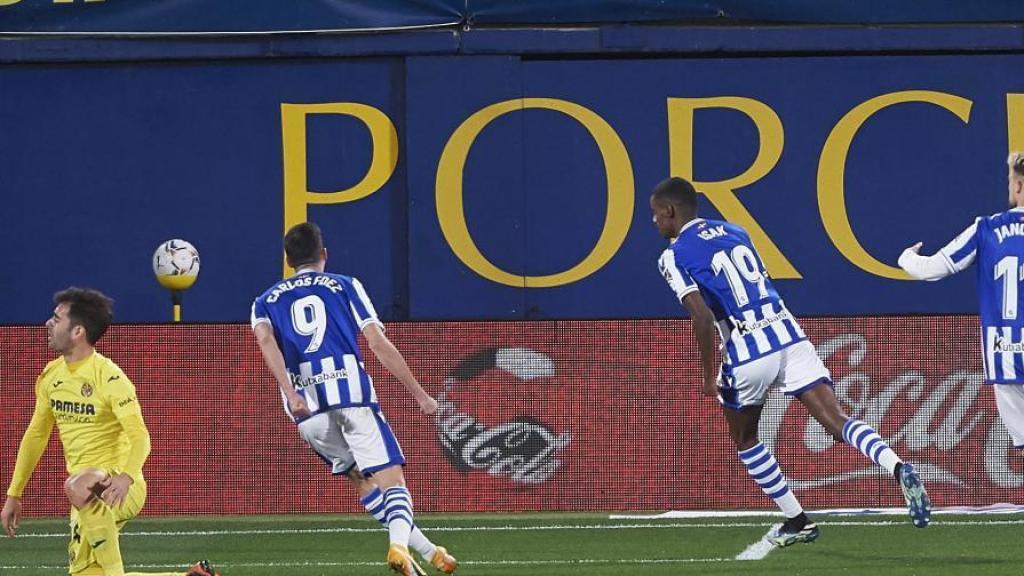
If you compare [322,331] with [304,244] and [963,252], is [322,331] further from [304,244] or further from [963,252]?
[963,252]

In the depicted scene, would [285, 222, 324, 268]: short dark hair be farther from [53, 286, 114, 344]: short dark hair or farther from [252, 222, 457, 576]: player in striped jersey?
[53, 286, 114, 344]: short dark hair

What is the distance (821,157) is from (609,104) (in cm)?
177

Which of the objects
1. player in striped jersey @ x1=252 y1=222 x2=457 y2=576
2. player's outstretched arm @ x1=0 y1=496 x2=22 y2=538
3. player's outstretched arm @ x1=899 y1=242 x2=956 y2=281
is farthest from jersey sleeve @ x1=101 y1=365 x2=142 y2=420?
player's outstretched arm @ x1=899 y1=242 x2=956 y2=281

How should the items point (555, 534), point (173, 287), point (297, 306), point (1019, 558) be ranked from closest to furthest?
point (297, 306) → point (1019, 558) → point (555, 534) → point (173, 287)

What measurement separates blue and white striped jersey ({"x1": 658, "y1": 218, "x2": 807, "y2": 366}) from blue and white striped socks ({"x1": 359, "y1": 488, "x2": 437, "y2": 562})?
A: 5.70 feet

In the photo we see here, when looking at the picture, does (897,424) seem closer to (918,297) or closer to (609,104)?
(918,297)

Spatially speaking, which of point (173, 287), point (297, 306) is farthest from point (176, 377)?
point (297, 306)

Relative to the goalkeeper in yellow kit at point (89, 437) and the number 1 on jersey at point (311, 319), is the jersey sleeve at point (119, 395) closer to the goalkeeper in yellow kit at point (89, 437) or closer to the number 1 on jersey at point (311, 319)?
the goalkeeper in yellow kit at point (89, 437)

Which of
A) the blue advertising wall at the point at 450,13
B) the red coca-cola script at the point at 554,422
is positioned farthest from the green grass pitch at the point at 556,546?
the blue advertising wall at the point at 450,13

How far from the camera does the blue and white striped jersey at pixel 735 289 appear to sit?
889cm

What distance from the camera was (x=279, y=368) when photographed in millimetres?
8164

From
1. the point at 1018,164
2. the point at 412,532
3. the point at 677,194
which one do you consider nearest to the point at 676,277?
the point at 677,194

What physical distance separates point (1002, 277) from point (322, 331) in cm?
323

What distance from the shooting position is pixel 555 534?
420 inches
